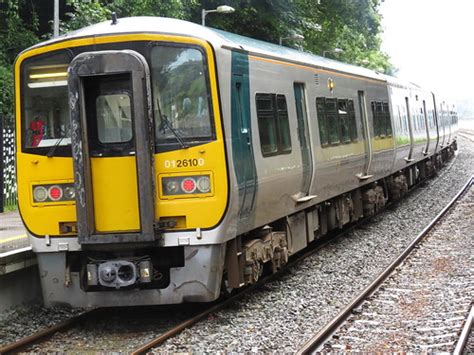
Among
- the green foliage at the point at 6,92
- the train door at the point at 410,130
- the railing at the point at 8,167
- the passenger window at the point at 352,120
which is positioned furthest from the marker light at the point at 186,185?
the train door at the point at 410,130

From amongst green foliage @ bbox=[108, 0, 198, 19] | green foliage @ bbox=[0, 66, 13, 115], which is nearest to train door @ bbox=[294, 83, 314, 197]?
green foliage @ bbox=[108, 0, 198, 19]

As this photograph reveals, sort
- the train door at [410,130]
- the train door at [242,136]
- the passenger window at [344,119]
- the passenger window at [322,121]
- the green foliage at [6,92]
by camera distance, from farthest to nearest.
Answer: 1. the train door at [410,130]
2. the green foliage at [6,92]
3. the passenger window at [344,119]
4. the passenger window at [322,121]
5. the train door at [242,136]

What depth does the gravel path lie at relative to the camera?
678cm

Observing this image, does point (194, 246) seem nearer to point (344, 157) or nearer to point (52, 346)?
point (52, 346)

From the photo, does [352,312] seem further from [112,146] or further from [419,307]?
[112,146]

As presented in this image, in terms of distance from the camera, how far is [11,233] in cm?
1002

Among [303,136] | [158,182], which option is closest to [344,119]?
[303,136]

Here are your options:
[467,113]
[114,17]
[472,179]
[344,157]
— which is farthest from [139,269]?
[467,113]

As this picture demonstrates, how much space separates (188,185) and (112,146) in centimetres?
81

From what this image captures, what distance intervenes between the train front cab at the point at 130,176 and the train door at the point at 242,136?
37cm

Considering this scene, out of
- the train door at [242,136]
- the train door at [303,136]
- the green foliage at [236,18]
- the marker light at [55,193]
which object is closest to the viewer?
the marker light at [55,193]

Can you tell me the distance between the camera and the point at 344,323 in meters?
7.55

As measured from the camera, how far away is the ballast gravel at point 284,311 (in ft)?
22.9

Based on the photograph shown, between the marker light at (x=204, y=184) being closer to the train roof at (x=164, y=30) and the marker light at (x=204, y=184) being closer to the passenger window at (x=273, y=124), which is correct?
the train roof at (x=164, y=30)
